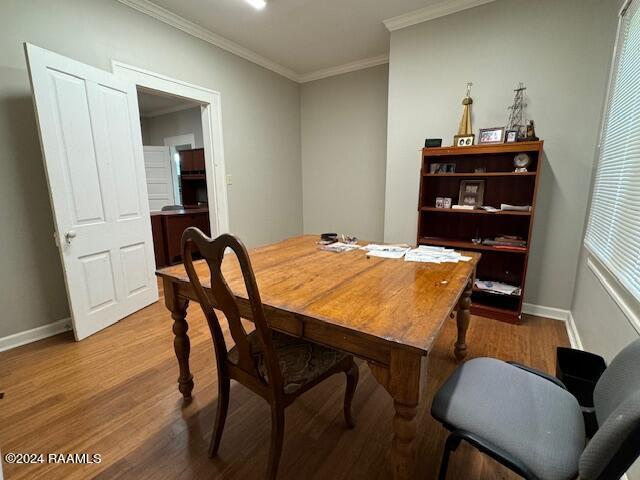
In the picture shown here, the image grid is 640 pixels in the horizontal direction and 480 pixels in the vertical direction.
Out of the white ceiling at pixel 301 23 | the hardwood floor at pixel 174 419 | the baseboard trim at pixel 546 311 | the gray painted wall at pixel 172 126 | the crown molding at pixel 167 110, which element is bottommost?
the hardwood floor at pixel 174 419

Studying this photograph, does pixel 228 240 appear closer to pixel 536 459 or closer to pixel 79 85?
pixel 536 459

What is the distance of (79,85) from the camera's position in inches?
83.3

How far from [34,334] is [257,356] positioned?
7.01 feet

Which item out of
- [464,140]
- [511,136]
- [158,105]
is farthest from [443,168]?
[158,105]

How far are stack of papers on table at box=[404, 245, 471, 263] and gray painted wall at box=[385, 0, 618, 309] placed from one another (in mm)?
1369

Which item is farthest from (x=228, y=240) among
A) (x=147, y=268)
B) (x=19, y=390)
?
(x=147, y=268)

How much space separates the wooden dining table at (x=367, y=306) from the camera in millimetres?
849

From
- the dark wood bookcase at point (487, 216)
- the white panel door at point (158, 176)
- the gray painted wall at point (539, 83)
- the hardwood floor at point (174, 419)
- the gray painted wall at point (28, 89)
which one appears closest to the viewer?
the hardwood floor at point (174, 419)

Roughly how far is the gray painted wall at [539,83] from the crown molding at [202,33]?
1623 millimetres

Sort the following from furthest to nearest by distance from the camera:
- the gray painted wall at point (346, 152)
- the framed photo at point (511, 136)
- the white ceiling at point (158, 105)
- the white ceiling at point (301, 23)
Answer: the white ceiling at point (158, 105), the gray painted wall at point (346, 152), the white ceiling at point (301, 23), the framed photo at point (511, 136)

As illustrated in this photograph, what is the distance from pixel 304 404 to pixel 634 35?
2.77 m

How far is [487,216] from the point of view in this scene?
2732 millimetres

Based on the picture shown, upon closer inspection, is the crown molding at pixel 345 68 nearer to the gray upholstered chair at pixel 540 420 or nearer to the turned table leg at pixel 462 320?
the turned table leg at pixel 462 320

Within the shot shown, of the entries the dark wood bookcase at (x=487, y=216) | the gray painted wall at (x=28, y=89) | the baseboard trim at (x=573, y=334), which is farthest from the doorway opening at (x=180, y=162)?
the baseboard trim at (x=573, y=334)
